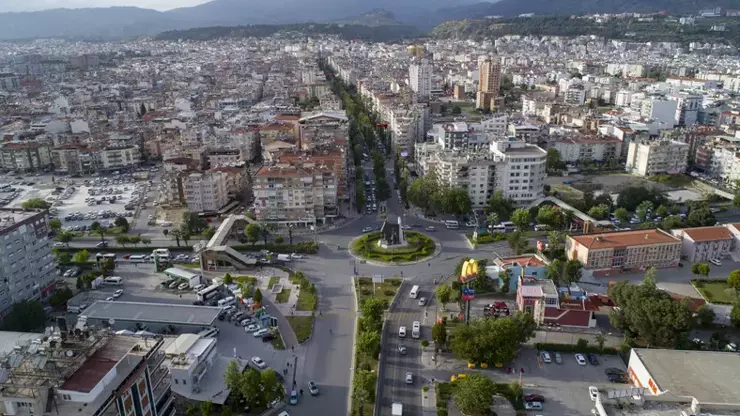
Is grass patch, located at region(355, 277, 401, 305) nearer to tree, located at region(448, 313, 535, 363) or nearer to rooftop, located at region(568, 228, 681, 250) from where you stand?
tree, located at region(448, 313, 535, 363)

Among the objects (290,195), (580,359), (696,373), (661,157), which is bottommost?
(580,359)

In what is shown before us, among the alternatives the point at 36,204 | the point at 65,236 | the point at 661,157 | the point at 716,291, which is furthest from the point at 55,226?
the point at 661,157

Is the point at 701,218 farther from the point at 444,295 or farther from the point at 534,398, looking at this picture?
the point at 534,398

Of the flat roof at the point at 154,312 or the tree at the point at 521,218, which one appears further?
the tree at the point at 521,218

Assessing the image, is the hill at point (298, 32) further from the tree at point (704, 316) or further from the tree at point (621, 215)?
the tree at point (704, 316)

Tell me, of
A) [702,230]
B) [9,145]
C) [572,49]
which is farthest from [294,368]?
[572,49]

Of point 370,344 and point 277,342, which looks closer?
point 370,344

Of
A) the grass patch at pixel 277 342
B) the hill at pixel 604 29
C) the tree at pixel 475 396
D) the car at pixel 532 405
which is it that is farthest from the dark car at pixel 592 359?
the hill at pixel 604 29

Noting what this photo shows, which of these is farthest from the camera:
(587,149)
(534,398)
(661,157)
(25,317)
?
(587,149)
